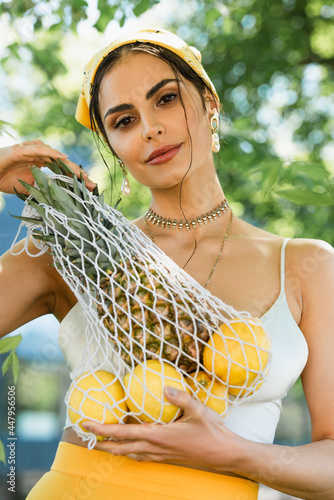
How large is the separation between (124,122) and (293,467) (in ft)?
4.47

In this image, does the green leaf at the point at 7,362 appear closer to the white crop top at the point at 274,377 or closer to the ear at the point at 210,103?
the white crop top at the point at 274,377

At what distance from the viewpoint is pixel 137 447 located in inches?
53.8

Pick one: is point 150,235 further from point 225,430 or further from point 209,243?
point 225,430

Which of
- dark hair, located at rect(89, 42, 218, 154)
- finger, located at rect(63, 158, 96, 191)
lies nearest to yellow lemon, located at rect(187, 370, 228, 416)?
finger, located at rect(63, 158, 96, 191)

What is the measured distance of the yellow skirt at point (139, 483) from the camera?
5.45 ft

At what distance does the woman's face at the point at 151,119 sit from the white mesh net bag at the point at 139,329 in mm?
397

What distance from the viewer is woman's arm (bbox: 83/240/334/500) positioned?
136cm

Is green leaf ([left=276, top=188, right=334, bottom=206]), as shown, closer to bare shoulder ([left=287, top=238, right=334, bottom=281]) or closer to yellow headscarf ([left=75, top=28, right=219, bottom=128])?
bare shoulder ([left=287, top=238, right=334, bottom=281])

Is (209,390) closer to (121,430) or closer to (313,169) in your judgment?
(121,430)

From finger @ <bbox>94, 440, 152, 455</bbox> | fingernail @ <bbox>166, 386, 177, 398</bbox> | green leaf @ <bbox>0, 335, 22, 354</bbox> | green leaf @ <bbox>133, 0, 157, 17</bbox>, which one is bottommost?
→ finger @ <bbox>94, 440, 152, 455</bbox>

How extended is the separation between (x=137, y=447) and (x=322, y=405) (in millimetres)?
756

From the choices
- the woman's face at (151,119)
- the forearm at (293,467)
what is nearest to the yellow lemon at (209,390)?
the forearm at (293,467)

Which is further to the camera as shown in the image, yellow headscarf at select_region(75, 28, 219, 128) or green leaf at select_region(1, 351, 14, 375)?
green leaf at select_region(1, 351, 14, 375)

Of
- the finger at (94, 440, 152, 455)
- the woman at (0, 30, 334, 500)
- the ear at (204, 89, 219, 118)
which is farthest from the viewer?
the ear at (204, 89, 219, 118)
